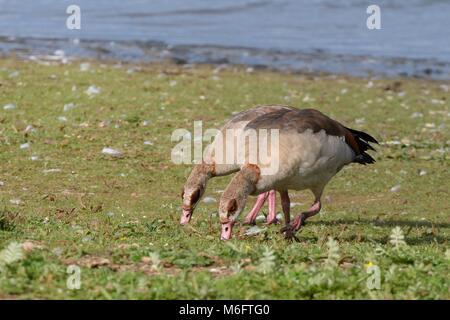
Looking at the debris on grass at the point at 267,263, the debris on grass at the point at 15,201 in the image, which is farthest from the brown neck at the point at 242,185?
the debris on grass at the point at 15,201

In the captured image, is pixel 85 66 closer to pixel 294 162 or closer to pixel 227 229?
pixel 294 162

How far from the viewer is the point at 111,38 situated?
27.1 metres

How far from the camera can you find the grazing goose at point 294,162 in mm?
9039

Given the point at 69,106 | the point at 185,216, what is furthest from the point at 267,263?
the point at 69,106

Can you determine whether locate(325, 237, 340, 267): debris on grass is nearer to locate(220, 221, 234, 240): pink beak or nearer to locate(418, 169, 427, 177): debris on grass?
locate(220, 221, 234, 240): pink beak

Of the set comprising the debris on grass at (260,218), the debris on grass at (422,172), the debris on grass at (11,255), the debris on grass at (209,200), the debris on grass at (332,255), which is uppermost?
the debris on grass at (11,255)

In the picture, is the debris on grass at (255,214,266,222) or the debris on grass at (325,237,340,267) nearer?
the debris on grass at (325,237,340,267)

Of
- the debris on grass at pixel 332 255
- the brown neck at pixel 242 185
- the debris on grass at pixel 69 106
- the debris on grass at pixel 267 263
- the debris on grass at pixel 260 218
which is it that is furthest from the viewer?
the debris on grass at pixel 69 106

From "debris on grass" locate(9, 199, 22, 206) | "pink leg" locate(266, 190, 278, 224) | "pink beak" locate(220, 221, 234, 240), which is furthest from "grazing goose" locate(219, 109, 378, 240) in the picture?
"debris on grass" locate(9, 199, 22, 206)

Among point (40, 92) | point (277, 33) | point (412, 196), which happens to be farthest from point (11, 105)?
point (277, 33)

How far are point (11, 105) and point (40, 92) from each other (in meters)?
1.25

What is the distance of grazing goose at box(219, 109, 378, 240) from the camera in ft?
29.7

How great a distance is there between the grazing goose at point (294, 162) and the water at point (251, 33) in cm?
1351

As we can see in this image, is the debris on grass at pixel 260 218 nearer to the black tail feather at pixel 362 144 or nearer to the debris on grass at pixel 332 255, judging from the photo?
the black tail feather at pixel 362 144
